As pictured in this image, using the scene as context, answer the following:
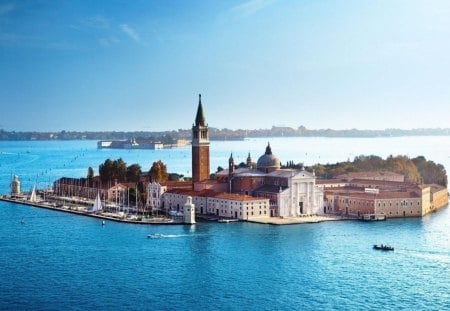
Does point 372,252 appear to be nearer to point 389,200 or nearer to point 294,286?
point 294,286

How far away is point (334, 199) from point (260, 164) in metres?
3.63

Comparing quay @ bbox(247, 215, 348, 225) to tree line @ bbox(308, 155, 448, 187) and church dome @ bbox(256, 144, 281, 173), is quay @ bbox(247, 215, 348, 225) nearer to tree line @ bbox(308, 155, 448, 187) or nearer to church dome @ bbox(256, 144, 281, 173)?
church dome @ bbox(256, 144, 281, 173)

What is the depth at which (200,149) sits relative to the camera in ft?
109

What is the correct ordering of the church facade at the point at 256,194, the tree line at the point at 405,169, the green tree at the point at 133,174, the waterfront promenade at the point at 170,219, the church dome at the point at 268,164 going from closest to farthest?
1. the waterfront promenade at the point at 170,219
2. the church facade at the point at 256,194
3. the church dome at the point at 268,164
4. the green tree at the point at 133,174
5. the tree line at the point at 405,169

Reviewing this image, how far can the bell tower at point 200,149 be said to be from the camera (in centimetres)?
3331


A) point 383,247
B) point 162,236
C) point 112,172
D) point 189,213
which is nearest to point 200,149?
point 189,213

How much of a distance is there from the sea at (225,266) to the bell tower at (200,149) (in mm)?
6524

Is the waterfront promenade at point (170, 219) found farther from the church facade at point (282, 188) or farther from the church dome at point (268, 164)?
the church dome at point (268, 164)

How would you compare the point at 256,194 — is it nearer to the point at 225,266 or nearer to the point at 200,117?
the point at 200,117

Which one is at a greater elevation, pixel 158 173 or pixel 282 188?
pixel 158 173

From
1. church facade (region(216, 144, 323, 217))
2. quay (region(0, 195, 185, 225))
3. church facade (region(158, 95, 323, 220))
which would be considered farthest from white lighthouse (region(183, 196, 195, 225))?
church facade (region(216, 144, 323, 217))

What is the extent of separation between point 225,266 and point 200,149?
14.2m

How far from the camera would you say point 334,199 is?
30.1 metres

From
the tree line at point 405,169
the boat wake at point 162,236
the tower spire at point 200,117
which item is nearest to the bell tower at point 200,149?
the tower spire at point 200,117
